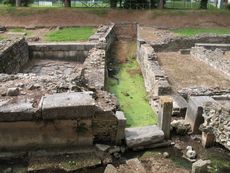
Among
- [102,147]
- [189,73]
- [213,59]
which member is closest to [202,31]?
[213,59]

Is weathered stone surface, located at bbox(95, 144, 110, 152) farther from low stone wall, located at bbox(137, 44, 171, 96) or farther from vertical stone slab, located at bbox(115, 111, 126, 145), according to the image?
low stone wall, located at bbox(137, 44, 171, 96)

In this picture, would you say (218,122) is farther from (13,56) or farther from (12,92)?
(13,56)

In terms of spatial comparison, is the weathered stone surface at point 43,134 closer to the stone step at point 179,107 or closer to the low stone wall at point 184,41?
the stone step at point 179,107

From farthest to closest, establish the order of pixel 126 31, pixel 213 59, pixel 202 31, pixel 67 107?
pixel 202 31, pixel 126 31, pixel 213 59, pixel 67 107

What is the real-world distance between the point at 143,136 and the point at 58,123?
6.42ft

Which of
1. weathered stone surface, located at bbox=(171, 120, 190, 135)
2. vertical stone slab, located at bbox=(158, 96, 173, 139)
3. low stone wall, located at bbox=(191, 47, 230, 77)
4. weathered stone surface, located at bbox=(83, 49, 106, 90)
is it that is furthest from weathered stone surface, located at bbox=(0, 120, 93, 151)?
low stone wall, located at bbox=(191, 47, 230, 77)

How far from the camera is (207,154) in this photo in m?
6.84

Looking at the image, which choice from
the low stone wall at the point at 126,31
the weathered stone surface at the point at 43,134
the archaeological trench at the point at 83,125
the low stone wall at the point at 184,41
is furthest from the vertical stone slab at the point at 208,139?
the low stone wall at the point at 126,31

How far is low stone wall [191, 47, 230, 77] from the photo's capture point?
13283mm

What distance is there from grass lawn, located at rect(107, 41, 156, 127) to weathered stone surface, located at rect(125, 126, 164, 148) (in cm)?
192

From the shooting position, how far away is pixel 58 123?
6.11m

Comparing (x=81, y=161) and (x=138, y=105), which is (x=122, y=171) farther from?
(x=138, y=105)

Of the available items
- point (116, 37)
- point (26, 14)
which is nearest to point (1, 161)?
point (116, 37)

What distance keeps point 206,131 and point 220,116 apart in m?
0.59
